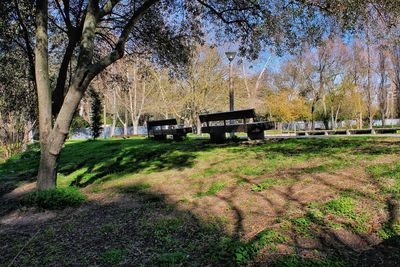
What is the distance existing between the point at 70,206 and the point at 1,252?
178cm

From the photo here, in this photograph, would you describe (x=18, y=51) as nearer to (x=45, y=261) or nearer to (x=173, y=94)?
(x=45, y=261)

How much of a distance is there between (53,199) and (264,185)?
3291 mm

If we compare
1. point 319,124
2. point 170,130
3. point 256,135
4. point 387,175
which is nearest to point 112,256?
point 387,175

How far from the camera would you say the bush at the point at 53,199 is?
228 inches

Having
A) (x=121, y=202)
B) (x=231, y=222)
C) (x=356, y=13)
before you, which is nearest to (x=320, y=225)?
(x=231, y=222)

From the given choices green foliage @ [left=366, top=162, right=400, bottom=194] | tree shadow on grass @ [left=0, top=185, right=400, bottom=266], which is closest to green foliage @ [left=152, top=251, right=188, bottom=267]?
tree shadow on grass @ [left=0, top=185, right=400, bottom=266]

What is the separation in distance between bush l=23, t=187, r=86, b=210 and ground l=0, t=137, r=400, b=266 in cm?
14

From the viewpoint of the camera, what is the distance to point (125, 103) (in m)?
44.4

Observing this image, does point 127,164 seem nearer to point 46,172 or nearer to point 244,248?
point 46,172

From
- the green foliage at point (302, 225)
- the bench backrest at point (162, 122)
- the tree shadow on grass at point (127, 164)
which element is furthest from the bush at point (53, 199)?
the bench backrest at point (162, 122)

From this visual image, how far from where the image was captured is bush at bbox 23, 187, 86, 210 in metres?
5.78

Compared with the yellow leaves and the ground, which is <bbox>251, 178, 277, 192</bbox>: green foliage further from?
A: the yellow leaves

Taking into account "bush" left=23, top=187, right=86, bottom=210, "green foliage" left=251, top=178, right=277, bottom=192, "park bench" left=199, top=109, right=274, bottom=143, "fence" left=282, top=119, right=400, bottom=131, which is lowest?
"fence" left=282, top=119, right=400, bottom=131

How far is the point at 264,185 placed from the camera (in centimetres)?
532
